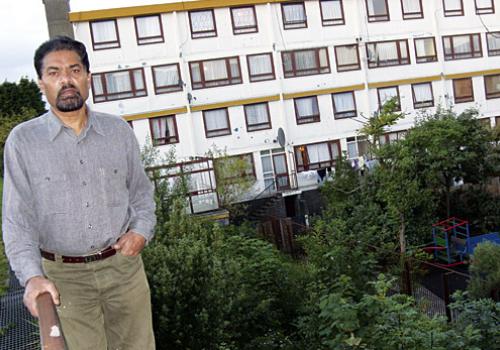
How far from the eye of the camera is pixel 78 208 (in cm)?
230

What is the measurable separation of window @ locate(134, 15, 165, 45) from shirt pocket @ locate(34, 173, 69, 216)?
23.6 m

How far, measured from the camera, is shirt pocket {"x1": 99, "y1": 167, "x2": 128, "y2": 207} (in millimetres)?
2381

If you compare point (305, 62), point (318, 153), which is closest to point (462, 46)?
point (305, 62)

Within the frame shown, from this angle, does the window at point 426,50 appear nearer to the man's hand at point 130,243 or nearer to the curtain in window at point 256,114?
the curtain in window at point 256,114

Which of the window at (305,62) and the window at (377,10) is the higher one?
the window at (377,10)

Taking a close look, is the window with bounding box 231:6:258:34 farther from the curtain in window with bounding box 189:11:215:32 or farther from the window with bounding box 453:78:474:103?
the window with bounding box 453:78:474:103

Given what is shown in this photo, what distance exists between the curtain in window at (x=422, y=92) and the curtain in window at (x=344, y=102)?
4.02 m

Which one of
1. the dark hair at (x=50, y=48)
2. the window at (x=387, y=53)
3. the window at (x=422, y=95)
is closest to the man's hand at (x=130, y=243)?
the dark hair at (x=50, y=48)

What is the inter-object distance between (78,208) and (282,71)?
24.7 metres

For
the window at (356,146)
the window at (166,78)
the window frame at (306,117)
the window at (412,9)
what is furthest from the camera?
the window at (412,9)

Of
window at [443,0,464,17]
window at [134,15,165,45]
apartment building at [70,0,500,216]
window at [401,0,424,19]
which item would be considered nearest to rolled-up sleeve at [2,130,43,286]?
apartment building at [70,0,500,216]

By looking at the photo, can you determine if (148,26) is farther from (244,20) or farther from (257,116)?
(257,116)

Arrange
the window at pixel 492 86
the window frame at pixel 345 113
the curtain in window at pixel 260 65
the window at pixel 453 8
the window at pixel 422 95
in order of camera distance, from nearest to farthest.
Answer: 1. the curtain in window at pixel 260 65
2. the window frame at pixel 345 113
3. the window at pixel 422 95
4. the window at pixel 453 8
5. the window at pixel 492 86

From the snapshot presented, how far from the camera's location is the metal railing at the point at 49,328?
1568 mm
